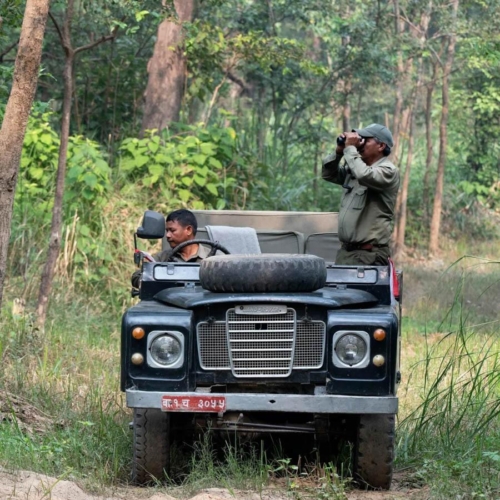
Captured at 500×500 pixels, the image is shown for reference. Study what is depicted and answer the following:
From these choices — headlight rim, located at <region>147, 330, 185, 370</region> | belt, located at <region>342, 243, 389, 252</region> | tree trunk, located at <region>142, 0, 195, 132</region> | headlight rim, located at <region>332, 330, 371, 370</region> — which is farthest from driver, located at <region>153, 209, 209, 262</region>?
tree trunk, located at <region>142, 0, 195, 132</region>

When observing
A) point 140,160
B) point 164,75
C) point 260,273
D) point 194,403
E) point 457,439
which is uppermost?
point 164,75

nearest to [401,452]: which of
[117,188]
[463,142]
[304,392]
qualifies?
[304,392]

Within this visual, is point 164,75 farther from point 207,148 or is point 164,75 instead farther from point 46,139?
point 46,139

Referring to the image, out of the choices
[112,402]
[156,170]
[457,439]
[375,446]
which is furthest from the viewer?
[156,170]

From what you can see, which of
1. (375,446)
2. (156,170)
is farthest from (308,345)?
(156,170)

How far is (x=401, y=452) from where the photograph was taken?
6.33 m

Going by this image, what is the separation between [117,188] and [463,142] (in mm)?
12857

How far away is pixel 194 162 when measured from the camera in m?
13.0

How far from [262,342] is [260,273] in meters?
0.37

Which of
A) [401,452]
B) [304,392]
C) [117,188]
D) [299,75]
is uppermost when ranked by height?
[299,75]

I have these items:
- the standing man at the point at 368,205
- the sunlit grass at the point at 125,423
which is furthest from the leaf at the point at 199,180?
the standing man at the point at 368,205

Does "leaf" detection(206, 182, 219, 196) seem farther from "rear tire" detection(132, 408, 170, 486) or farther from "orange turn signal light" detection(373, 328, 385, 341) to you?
"orange turn signal light" detection(373, 328, 385, 341)

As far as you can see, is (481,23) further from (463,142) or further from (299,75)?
(463,142)

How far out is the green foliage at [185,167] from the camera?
503 inches
